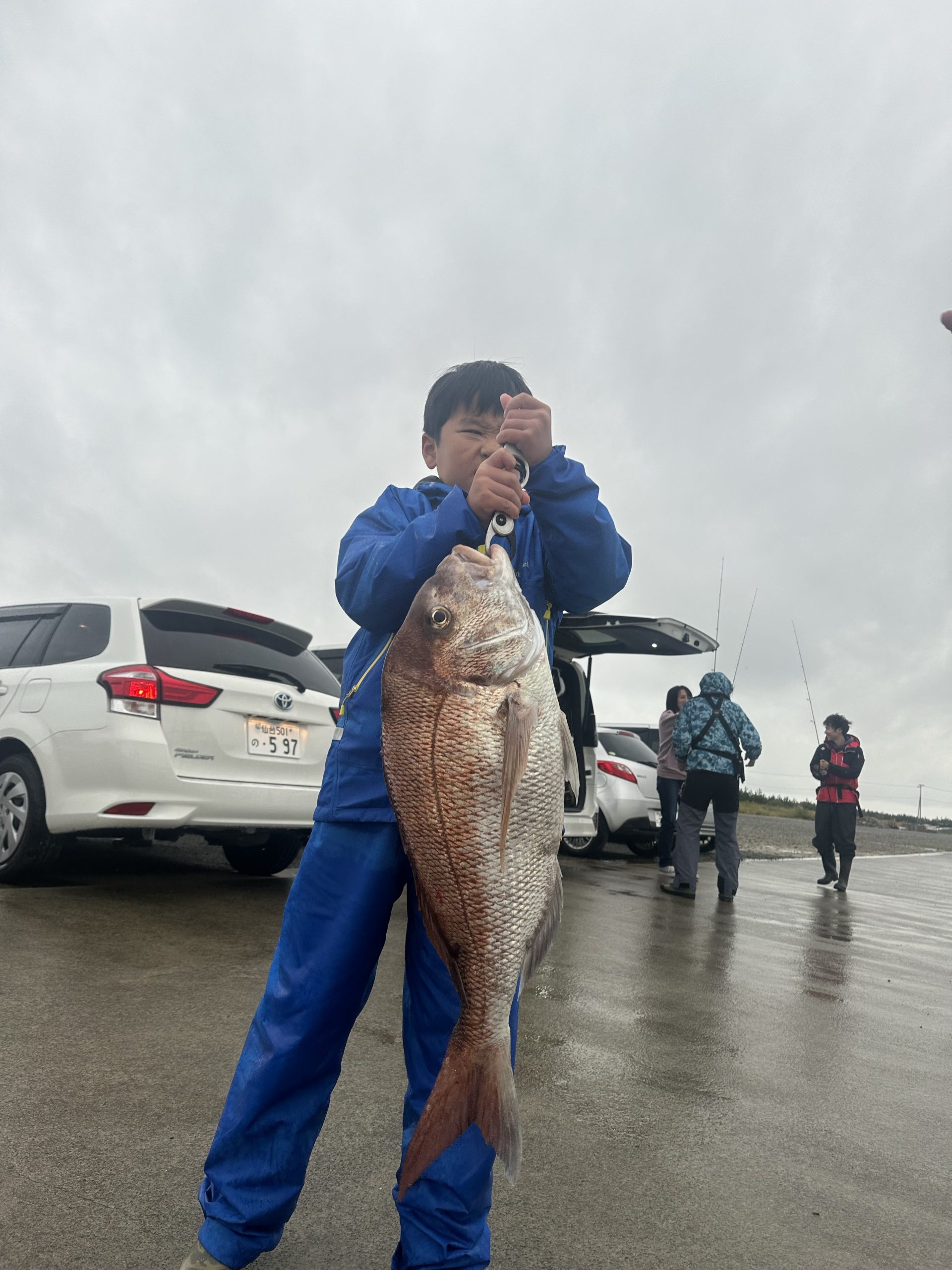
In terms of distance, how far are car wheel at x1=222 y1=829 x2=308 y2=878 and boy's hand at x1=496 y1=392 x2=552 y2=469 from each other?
517cm

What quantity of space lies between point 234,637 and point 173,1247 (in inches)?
164

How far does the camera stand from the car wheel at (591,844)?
9780 mm

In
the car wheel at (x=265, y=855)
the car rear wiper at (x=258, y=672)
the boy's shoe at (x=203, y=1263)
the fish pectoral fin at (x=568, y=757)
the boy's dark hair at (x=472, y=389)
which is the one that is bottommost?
the boy's shoe at (x=203, y=1263)

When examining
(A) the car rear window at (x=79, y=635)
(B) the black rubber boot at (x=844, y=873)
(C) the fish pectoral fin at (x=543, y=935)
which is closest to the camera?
(C) the fish pectoral fin at (x=543, y=935)

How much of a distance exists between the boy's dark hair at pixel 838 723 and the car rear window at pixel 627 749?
6.63 feet

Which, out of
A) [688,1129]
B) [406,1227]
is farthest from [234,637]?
[406,1227]

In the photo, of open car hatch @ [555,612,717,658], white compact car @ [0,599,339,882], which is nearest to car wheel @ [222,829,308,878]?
white compact car @ [0,599,339,882]

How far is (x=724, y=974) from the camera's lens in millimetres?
4742

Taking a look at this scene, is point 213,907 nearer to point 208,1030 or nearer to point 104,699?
point 104,699

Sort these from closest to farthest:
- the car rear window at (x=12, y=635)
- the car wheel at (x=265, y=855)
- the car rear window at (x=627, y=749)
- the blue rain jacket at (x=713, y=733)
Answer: the car rear window at (x=12, y=635) → the car wheel at (x=265, y=855) → the blue rain jacket at (x=713, y=733) → the car rear window at (x=627, y=749)

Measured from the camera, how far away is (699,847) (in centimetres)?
788

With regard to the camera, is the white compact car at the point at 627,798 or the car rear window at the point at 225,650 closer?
the car rear window at the point at 225,650

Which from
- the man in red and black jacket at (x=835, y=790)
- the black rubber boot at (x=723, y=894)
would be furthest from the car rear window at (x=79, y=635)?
the man in red and black jacket at (x=835, y=790)

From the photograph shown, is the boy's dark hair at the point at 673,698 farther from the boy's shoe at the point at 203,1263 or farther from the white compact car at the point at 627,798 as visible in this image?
the boy's shoe at the point at 203,1263
